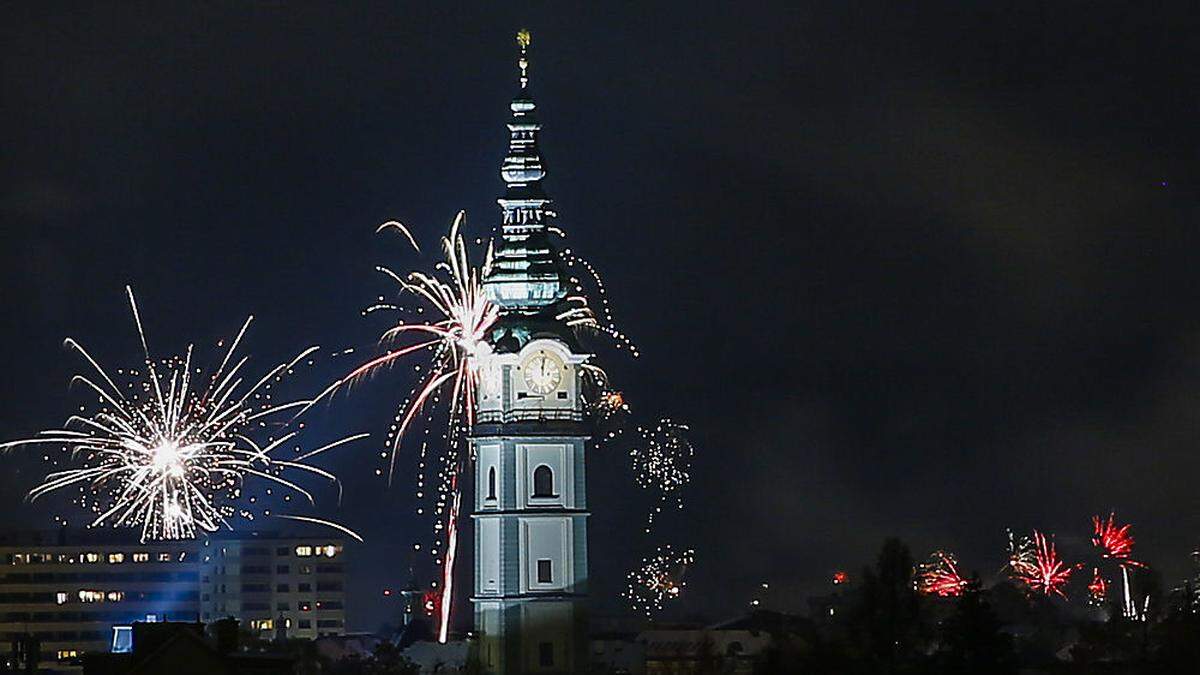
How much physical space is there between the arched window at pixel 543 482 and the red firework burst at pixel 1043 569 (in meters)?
30.3

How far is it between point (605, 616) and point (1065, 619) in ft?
61.9

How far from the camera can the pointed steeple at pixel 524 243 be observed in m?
134

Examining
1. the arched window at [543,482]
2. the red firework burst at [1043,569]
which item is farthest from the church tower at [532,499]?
the red firework burst at [1043,569]

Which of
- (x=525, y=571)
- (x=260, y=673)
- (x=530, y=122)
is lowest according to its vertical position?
(x=260, y=673)

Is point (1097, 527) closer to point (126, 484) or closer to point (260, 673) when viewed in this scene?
point (126, 484)

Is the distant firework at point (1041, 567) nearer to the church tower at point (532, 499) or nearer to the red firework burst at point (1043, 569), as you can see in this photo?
the red firework burst at point (1043, 569)

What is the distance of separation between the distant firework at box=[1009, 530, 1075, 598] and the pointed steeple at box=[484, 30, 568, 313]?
103 feet

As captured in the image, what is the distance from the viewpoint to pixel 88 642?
198 meters

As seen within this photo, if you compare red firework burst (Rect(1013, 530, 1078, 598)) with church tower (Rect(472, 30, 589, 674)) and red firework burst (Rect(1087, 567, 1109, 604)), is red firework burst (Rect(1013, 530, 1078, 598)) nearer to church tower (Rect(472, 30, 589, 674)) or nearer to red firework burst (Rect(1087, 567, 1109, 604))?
red firework burst (Rect(1087, 567, 1109, 604))

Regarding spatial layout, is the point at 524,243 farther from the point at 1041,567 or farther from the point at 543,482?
the point at 1041,567

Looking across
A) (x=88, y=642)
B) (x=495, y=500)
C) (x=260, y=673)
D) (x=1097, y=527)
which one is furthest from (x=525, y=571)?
(x=88, y=642)

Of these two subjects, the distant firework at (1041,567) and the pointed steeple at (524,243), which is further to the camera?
the distant firework at (1041,567)

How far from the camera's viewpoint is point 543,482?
133m

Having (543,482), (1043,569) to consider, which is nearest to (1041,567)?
(1043,569)
